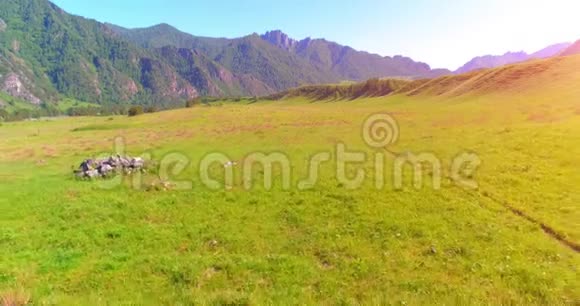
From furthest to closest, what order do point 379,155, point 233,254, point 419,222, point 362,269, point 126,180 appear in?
point 379,155
point 126,180
point 419,222
point 233,254
point 362,269

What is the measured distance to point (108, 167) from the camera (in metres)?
29.0

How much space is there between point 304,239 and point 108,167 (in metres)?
19.7

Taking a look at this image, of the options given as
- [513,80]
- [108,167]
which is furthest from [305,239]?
[513,80]

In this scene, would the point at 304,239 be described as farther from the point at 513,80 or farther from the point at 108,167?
the point at 513,80

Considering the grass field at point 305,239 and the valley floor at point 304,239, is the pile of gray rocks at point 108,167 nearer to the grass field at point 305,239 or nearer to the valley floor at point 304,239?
the grass field at point 305,239

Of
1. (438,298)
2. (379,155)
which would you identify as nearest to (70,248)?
(438,298)

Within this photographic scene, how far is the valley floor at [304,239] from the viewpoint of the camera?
40.0 feet

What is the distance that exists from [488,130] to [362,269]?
3655 cm

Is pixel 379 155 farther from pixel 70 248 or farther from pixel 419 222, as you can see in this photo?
pixel 70 248

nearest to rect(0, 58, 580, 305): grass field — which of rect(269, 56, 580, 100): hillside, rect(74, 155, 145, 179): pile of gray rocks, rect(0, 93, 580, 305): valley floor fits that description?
rect(0, 93, 580, 305): valley floor

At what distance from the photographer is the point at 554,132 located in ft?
117

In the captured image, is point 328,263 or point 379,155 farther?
point 379,155

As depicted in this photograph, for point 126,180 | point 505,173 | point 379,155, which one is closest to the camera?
point 505,173

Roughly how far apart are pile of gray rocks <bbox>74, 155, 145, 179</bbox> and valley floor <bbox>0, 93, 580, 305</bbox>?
4.78 feet
